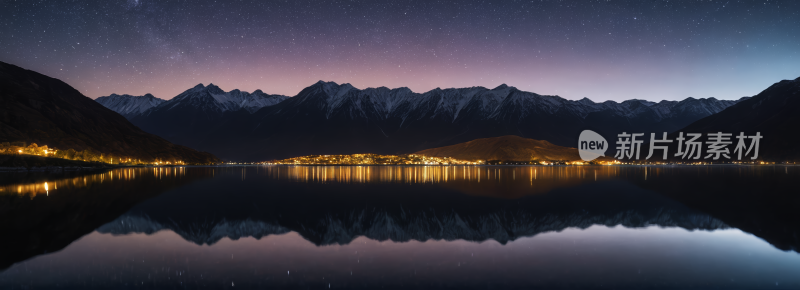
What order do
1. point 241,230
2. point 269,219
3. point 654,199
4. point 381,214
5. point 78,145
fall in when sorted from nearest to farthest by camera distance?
point 241,230 → point 269,219 → point 381,214 → point 654,199 → point 78,145

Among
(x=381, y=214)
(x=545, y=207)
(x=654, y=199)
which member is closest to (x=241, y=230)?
(x=381, y=214)

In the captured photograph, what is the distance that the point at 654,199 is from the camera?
4169 cm

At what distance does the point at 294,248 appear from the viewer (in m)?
18.2

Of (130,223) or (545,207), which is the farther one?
(545,207)

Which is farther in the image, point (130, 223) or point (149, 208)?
point (149, 208)

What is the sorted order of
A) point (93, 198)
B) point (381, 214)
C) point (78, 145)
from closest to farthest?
point (381, 214)
point (93, 198)
point (78, 145)

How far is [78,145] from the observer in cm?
17675

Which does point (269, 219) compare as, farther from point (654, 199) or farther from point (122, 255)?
point (654, 199)

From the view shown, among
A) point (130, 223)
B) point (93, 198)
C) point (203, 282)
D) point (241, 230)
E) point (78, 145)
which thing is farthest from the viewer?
point (78, 145)

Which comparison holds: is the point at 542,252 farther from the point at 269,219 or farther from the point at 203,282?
the point at 269,219

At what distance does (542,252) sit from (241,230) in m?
16.3

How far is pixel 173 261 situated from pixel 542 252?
1503cm

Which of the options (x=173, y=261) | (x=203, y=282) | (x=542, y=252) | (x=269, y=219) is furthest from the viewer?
(x=269, y=219)

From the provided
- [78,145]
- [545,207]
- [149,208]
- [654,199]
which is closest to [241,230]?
[149,208]
